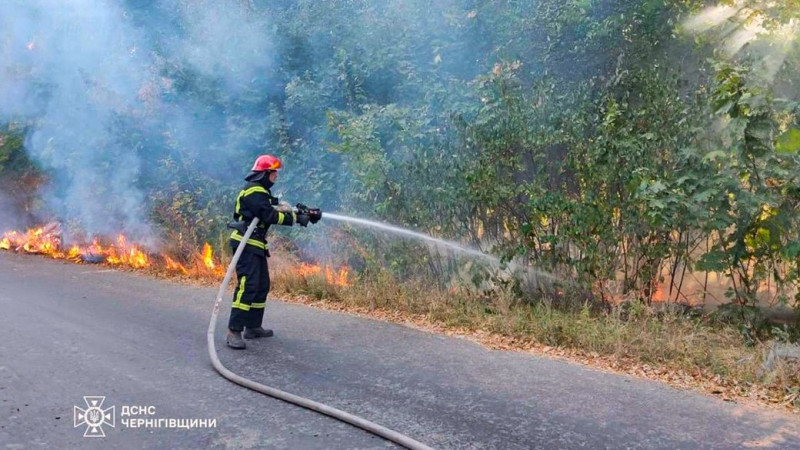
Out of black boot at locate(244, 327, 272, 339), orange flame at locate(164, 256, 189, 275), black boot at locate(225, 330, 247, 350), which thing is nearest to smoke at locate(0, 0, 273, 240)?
orange flame at locate(164, 256, 189, 275)

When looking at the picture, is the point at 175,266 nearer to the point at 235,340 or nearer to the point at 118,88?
the point at 118,88

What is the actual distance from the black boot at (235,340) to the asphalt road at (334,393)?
0.08m

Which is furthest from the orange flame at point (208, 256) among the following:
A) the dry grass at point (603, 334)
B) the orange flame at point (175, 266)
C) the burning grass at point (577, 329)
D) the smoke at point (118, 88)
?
the dry grass at point (603, 334)

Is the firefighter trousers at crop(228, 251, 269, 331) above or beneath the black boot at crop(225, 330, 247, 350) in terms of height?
above

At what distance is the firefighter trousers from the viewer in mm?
5887

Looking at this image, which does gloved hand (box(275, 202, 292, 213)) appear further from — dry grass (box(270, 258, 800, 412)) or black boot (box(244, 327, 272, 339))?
dry grass (box(270, 258, 800, 412))

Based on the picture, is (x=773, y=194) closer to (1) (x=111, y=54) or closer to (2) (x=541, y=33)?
(2) (x=541, y=33)

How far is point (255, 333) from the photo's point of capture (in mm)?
6098

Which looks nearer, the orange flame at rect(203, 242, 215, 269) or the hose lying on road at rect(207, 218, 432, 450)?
the hose lying on road at rect(207, 218, 432, 450)

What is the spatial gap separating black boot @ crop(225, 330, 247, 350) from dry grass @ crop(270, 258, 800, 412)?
1853 mm

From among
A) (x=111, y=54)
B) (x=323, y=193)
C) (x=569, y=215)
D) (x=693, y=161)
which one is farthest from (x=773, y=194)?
(x=111, y=54)

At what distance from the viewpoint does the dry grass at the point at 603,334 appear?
15.9 ft

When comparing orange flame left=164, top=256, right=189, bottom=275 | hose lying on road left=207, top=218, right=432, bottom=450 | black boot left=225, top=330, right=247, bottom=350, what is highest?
orange flame left=164, top=256, right=189, bottom=275

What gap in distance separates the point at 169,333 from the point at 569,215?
14.5ft
